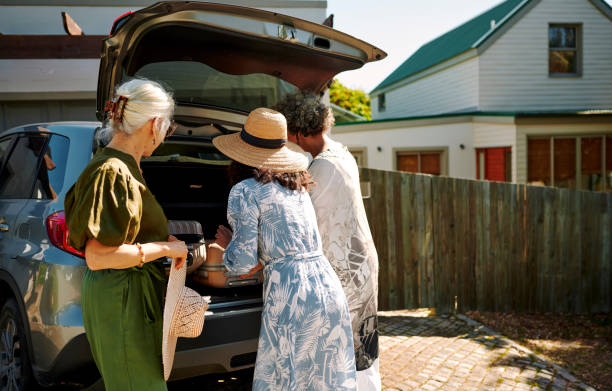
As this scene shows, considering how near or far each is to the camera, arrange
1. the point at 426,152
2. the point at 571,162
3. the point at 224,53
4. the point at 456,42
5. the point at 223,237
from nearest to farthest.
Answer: the point at 223,237
the point at 224,53
the point at 571,162
the point at 426,152
the point at 456,42

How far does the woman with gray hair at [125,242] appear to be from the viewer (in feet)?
6.70

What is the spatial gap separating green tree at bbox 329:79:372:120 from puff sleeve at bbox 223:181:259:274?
40.9m

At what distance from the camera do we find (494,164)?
14.9 metres

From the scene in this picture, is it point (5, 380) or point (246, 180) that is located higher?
point (246, 180)

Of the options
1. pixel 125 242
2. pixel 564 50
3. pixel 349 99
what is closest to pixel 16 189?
Result: pixel 125 242

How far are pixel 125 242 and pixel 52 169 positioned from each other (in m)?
1.36

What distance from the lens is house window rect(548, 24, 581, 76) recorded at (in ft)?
55.0

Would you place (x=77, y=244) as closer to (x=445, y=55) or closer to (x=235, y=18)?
(x=235, y=18)

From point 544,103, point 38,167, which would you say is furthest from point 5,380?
point 544,103

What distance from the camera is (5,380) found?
332 centimetres

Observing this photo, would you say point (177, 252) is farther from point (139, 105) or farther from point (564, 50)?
point (564, 50)

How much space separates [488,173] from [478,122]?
152 cm

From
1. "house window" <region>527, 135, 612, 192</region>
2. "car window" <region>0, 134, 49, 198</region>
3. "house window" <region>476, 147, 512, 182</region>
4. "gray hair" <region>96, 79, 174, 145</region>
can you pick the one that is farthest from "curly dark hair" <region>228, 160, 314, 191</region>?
"house window" <region>527, 135, 612, 192</region>

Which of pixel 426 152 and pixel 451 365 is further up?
pixel 426 152
